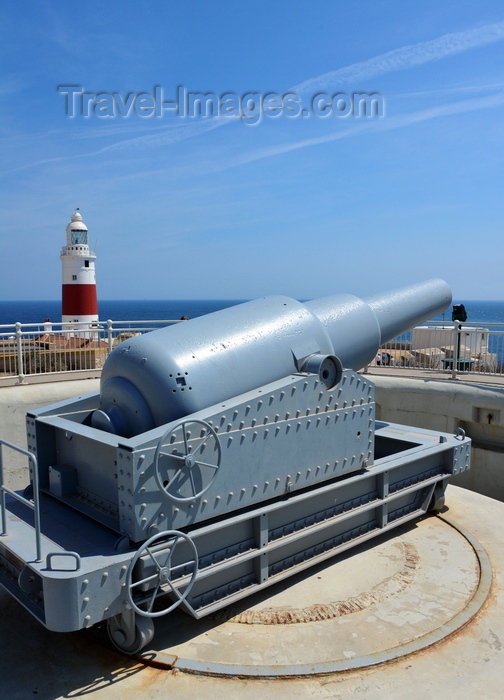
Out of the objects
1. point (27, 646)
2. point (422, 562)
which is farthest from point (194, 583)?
point (422, 562)

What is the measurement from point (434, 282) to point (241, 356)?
11.9 feet

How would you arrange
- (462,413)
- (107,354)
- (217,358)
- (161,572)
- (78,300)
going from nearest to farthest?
(161,572) < (217,358) < (462,413) < (107,354) < (78,300)

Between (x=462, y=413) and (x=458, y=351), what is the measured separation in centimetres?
→ 134

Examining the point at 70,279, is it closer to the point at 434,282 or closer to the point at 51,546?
the point at 434,282

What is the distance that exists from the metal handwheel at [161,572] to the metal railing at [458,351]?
Answer: 710 centimetres

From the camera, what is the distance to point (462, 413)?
922cm

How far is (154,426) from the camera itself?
13.8 feet

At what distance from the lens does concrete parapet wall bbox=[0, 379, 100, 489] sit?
7680 mm

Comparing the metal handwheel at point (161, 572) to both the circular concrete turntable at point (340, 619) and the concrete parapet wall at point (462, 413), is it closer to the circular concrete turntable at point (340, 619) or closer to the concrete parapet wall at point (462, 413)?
the circular concrete turntable at point (340, 619)

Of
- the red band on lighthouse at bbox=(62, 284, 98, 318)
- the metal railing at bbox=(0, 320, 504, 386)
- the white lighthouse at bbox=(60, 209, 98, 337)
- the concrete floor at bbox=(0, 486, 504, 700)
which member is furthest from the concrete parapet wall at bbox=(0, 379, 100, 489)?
the red band on lighthouse at bbox=(62, 284, 98, 318)

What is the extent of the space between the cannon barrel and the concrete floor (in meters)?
1.53

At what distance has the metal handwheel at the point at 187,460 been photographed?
3779 millimetres

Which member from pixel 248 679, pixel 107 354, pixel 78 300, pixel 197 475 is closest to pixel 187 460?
pixel 197 475

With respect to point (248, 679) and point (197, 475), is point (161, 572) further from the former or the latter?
point (248, 679)
